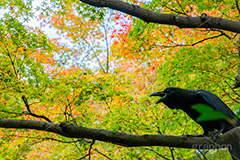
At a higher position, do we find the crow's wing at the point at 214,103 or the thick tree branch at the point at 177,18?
the thick tree branch at the point at 177,18

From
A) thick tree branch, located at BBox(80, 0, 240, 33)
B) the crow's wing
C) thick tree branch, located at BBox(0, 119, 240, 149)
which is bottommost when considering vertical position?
thick tree branch, located at BBox(0, 119, 240, 149)

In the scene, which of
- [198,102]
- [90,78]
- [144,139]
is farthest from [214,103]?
[90,78]

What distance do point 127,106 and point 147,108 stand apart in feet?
2.18

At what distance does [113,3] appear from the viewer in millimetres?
2779

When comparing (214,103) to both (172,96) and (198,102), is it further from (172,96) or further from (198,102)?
(172,96)

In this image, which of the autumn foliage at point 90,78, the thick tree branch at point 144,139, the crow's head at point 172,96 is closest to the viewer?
the thick tree branch at point 144,139

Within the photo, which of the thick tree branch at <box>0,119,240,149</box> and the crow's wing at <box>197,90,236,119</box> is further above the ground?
the crow's wing at <box>197,90,236,119</box>

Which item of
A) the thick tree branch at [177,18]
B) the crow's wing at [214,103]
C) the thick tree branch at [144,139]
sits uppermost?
the thick tree branch at [177,18]

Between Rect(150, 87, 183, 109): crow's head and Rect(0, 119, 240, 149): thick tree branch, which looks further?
Rect(150, 87, 183, 109): crow's head

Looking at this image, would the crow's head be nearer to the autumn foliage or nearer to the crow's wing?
the crow's wing

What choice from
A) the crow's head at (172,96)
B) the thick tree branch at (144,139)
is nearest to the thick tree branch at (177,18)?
the crow's head at (172,96)

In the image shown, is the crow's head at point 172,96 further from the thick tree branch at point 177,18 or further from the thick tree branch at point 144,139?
the thick tree branch at point 177,18

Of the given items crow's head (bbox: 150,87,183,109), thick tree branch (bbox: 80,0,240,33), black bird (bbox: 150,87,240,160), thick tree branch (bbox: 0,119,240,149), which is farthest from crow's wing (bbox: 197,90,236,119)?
A: thick tree branch (bbox: 80,0,240,33)

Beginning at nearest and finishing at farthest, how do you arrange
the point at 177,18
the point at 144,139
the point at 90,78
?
the point at 144,139
the point at 177,18
the point at 90,78
